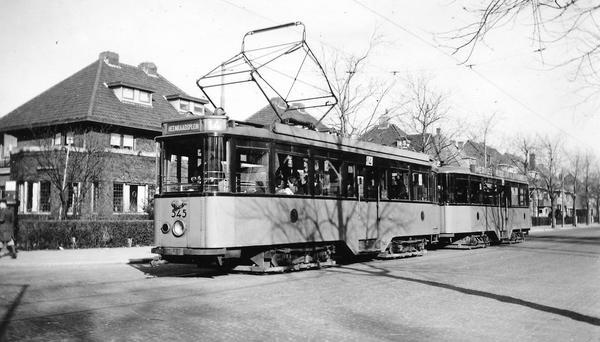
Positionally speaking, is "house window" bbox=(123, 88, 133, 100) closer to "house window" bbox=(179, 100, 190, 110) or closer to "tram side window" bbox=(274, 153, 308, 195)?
"house window" bbox=(179, 100, 190, 110)

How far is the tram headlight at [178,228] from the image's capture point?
1193cm

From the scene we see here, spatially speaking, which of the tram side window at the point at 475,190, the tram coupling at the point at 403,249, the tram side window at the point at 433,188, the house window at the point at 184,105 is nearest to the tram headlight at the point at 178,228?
the tram coupling at the point at 403,249

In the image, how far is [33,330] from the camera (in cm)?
706

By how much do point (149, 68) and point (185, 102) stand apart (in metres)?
3.76

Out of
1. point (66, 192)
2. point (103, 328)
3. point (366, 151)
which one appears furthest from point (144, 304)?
point (66, 192)

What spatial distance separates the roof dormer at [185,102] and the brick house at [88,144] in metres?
1.84

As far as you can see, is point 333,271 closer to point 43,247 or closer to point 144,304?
point 144,304

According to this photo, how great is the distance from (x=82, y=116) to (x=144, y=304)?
22.6 m

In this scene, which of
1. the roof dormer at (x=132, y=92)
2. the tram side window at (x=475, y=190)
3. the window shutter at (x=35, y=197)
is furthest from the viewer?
the roof dormer at (x=132, y=92)

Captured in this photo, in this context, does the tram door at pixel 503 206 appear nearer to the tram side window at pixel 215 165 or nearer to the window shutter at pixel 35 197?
the tram side window at pixel 215 165

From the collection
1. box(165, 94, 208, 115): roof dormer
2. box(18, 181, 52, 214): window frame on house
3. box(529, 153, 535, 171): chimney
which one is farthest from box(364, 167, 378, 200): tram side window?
box(529, 153, 535, 171): chimney

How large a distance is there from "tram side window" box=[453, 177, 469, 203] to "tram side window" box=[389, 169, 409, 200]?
17.8 ft

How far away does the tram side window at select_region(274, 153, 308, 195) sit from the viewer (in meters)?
13.0

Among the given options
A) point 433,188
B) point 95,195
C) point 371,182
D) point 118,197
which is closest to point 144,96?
point 118,197
